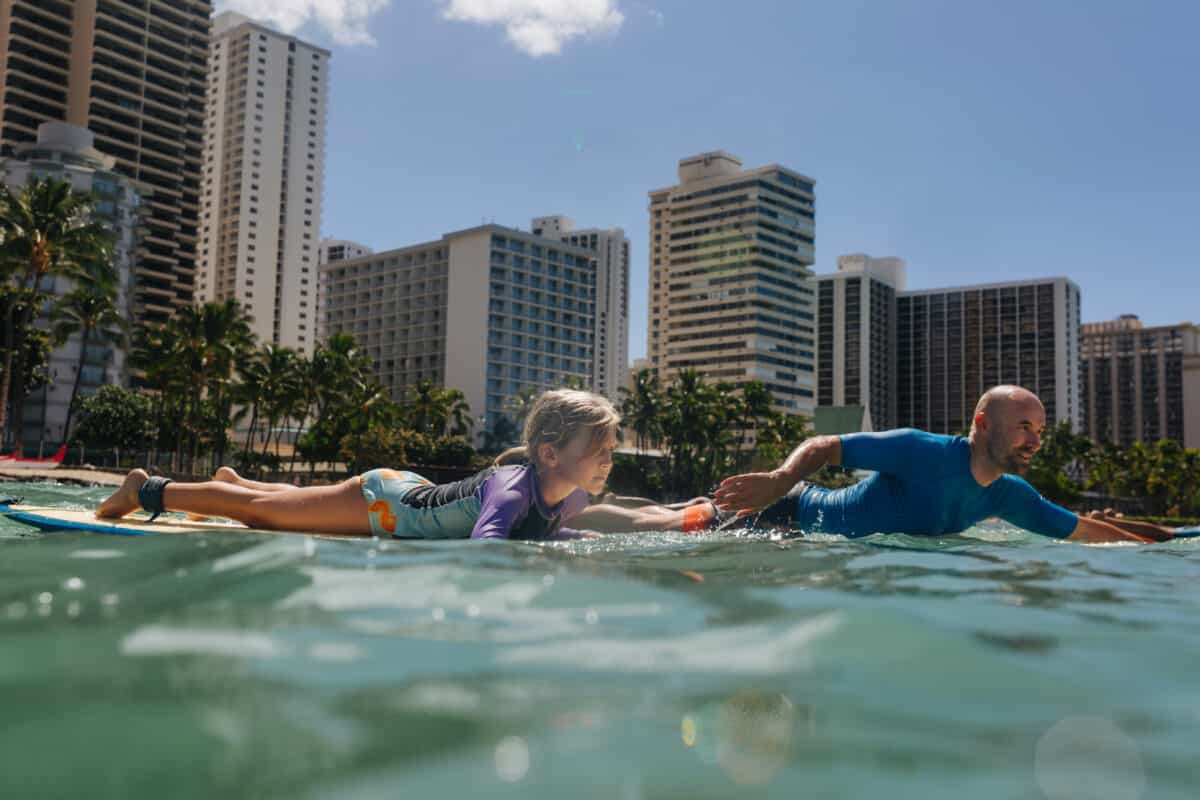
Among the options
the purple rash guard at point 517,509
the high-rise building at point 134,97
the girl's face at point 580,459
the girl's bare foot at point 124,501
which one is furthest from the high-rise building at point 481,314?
the girl's face at point 580,459

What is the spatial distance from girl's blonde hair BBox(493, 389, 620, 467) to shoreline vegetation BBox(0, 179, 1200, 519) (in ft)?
92.1

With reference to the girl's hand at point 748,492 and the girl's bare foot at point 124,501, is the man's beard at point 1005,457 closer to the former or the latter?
the girl's hand at point 748,492

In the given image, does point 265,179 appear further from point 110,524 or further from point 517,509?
point 517,509

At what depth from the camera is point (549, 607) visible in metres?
2.14

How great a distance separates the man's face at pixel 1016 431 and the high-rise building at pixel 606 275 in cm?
12662

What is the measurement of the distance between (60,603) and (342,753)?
1.17 metres

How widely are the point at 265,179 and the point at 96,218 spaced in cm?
5773

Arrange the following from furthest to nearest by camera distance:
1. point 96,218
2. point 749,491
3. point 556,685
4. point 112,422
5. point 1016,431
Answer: point 96,218, point 112,422, point 1016,431, point 749,491, point 556,685

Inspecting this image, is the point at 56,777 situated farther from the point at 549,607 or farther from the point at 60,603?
the point at 549,607

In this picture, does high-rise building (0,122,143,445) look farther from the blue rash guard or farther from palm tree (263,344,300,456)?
the blue rash guard

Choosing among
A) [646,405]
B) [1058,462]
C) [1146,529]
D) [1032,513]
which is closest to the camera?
[1032,513]

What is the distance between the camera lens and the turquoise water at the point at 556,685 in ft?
4.25

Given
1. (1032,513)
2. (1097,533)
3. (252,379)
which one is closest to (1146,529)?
(1097,533)

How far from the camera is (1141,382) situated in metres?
146
